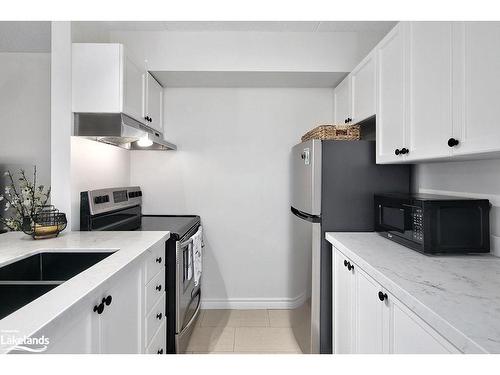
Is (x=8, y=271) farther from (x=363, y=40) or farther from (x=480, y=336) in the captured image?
(x=363, y=40)

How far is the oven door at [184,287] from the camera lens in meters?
1.90

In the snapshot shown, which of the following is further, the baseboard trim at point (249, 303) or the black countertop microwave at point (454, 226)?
the baseboard trim at point (249, 303)

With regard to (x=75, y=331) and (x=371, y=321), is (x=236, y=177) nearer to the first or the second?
(x=371, y=321)

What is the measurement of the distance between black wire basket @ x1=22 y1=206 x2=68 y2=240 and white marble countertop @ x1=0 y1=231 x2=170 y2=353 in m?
0.04

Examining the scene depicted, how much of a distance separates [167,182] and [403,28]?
2.19 metres

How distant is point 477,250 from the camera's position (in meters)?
1.36

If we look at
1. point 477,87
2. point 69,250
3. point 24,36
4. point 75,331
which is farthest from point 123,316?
point 24,36

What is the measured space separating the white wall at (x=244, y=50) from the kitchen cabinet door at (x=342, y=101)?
0.45 ft

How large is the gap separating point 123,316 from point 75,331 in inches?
14.1

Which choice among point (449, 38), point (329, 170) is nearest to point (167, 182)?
point (329, 170)

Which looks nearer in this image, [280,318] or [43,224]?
[43,224]

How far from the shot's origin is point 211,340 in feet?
7.37

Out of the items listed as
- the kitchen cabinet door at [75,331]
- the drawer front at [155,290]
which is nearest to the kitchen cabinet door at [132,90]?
the drawer front at [155,290]

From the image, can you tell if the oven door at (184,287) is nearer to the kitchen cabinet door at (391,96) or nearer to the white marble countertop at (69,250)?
the white marble countertop at (69,250)
